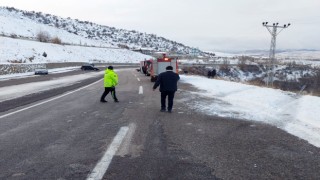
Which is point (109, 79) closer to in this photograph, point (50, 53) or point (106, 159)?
point (106, 159)

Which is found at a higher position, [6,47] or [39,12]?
[39,12]


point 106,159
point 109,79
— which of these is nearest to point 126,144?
point 106,159

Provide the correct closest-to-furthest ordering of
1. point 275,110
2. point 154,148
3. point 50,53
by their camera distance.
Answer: point 154,148
point 275,110
point 50,53

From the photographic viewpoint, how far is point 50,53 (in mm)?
75375

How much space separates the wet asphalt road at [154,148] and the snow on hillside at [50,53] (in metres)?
49.8

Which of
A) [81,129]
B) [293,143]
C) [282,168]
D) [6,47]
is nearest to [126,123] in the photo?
[81,129]

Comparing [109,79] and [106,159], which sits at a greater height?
[109,79]

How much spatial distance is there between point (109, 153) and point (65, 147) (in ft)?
3.32

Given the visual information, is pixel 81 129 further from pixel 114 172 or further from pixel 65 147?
pixel 114 172

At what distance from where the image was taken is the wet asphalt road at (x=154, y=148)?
17.6 feet

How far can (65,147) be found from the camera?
685 cm

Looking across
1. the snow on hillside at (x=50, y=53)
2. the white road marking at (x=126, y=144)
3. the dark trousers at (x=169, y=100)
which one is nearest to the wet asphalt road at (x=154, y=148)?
the white road marking at (x=126, y=144)

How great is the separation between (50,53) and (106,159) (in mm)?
73339

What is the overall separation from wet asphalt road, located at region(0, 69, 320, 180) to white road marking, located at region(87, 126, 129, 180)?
0.08 metres
